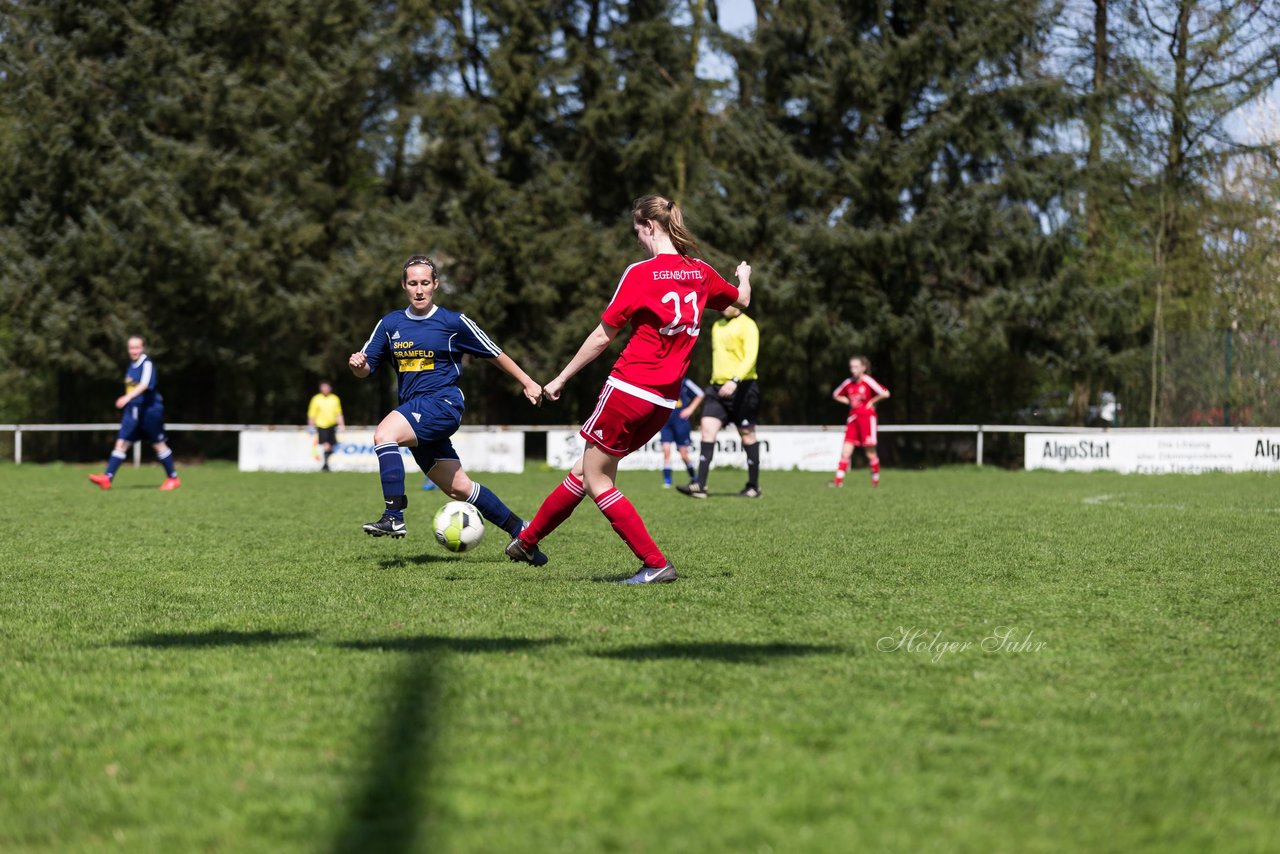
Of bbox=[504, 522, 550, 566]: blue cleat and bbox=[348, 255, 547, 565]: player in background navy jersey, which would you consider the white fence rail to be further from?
bbox=[504, 522, 550, 566]: blue cleat

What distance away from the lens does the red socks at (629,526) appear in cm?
712

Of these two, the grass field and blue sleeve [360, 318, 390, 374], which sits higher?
blue sleeve [360, 318, 390, 374]

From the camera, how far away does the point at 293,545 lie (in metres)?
9.54

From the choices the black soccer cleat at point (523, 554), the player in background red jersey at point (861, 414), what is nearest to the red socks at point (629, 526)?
the black soccer cleat at point (523, 554)

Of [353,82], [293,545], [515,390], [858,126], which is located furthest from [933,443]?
[293,545]

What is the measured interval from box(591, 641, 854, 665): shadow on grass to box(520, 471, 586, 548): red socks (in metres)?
2.03

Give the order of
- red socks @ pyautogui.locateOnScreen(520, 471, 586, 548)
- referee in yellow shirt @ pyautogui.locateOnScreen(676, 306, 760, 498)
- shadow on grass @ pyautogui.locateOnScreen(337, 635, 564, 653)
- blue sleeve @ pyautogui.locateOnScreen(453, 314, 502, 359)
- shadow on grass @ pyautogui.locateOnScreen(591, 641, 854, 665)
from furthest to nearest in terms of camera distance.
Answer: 1. referee in yellow shirt @ pyautogui.locateOnScreen(676, 306, 760, 498)
2. blue sleeve @ pyautogui.locateOnScreen(453, 314, 502, 359)
3. red socks @ pyautogui.locateOnScreen(520, 471, 586, 548)
4. shadow on grass @ pyautogui.locateOnScreen(337, 635, 564, 653)
5. shadow on grass @ pyautogui.locateOnScreen(591, 641, 854, 665)

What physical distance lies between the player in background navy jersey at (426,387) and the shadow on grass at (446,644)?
2.88 m

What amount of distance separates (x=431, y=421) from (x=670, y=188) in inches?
1030

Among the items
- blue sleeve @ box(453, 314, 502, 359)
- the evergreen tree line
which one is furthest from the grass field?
the evergreen tree line

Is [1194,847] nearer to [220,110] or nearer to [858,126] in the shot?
[858,126]

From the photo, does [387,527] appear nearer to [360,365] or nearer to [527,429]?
[360,365]

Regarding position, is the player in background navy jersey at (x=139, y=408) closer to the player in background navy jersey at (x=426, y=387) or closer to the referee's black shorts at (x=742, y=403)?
the referee's black shorts at (x=742, y=403)

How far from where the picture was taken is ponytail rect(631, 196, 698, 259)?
7059 mm
